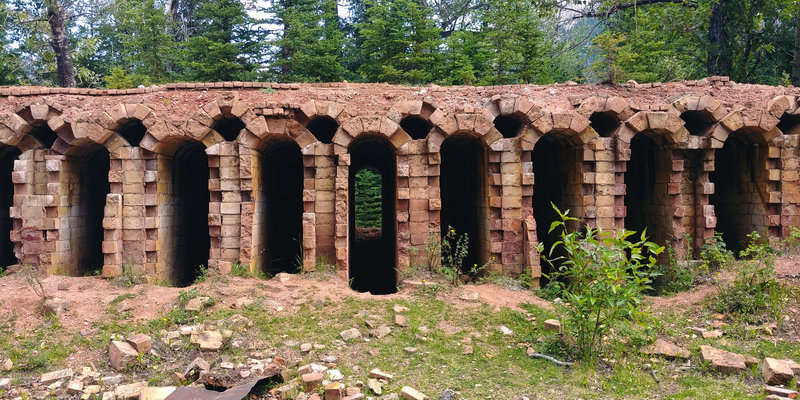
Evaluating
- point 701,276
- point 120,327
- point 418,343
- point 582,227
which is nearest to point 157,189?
point 120,327

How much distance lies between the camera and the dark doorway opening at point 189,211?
1170cm

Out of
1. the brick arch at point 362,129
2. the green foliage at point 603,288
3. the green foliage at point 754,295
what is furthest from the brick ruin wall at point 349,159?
the green foliage at point 603,288

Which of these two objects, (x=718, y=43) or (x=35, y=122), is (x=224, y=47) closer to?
(x=35, y=122)

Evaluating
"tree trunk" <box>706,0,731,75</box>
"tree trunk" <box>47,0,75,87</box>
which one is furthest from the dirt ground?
"tree trunk" <box>47,0,75,87</box>

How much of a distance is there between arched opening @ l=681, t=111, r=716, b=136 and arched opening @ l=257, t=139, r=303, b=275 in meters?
9.41

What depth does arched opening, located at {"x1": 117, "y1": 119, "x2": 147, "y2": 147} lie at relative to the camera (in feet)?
35.3

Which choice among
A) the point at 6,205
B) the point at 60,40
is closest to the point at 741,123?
the point at 6,205

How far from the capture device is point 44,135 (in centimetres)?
1136

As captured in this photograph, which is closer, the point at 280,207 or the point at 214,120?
Answer: the point at 214,120

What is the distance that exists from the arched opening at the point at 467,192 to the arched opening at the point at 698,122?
4754 millimetres

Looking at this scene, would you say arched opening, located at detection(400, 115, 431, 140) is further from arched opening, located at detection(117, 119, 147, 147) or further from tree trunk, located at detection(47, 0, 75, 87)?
tree trunk, located at detection(47, 0, 75, 87)

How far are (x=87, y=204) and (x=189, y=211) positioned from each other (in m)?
2.27

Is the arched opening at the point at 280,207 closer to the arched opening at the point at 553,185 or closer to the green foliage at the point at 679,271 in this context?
the arched opening at the point at 553,185

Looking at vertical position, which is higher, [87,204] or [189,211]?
[87,204]
